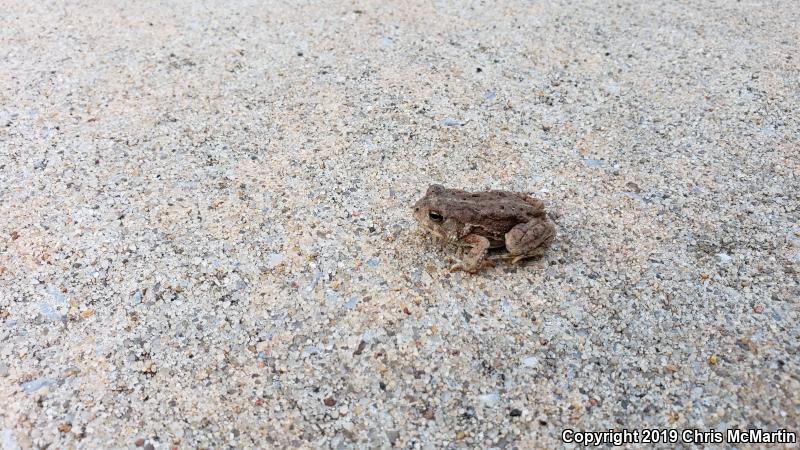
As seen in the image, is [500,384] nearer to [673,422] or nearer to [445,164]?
[673,422]

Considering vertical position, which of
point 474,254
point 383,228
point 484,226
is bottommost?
A: point 383,228

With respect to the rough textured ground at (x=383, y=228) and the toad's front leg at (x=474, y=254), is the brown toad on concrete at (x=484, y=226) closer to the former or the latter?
the toad's front leg at (x=474, y=254)

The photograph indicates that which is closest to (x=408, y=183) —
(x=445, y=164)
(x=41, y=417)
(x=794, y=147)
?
(x=445, y=164)

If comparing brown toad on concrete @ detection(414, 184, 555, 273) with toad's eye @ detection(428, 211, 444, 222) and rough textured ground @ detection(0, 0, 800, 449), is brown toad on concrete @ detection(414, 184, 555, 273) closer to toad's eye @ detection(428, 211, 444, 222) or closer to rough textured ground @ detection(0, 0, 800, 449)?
toad's eye @ detection(428, 211, 444, 222)

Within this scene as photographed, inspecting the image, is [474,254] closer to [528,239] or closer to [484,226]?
[484,226]

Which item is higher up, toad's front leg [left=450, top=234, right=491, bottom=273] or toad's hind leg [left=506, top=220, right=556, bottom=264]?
toad's hind leg [left=506, top=220, right=556, bottom=264]

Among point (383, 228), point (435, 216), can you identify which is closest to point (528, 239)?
point (435, 216)

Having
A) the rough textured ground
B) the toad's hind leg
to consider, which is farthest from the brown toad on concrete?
the rough textured ground

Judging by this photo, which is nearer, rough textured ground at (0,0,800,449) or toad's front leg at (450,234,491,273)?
rough textured ground at (0,0,800,449)
